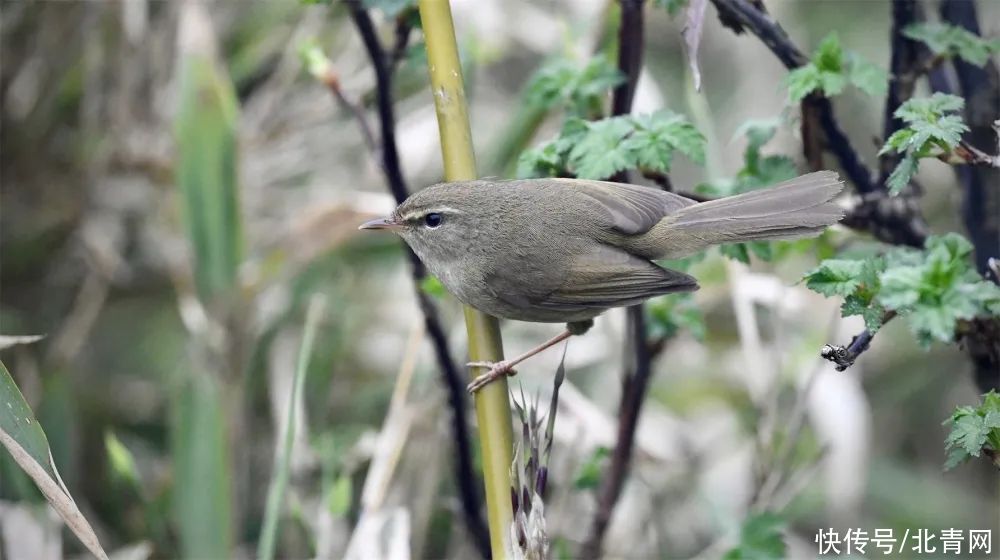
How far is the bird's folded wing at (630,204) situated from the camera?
7.43ft

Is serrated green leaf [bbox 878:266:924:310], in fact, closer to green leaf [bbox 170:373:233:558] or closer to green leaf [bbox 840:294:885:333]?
green leaf [bbox 840:294:885:333]

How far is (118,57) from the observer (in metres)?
3.82

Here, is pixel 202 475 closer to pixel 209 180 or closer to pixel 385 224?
pixel 209 180

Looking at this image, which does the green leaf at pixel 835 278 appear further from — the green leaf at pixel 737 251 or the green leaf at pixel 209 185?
the green leaf at pixel 209 185

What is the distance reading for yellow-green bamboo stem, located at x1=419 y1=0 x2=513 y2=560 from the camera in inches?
66.9

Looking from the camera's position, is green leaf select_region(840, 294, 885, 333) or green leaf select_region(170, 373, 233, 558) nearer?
green leaf select_region(840, 294, 885, 333)

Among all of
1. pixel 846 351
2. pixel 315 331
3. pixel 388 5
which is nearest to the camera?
pixel 846 351

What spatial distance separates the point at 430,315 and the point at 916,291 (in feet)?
4.31

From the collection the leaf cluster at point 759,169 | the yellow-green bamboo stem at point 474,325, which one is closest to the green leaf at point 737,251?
the leaf cluster at point 759,169

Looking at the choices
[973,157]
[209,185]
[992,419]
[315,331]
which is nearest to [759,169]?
[973,157]

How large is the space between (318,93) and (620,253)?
6.97ft

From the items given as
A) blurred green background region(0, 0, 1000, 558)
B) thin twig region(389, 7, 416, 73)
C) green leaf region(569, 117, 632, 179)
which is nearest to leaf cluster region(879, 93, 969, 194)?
green leaf region(569, 117, 632, 179)

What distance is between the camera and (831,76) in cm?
193

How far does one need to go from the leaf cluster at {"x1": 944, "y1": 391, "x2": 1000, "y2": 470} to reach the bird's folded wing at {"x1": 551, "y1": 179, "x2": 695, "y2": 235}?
2.71ft
